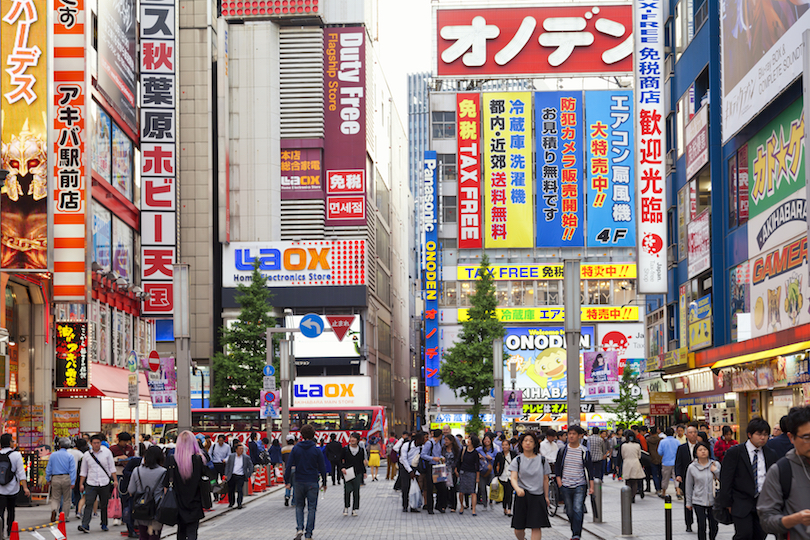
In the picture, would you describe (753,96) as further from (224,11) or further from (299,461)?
(224,11)

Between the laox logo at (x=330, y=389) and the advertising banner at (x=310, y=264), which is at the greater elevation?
the advertising banner at (x=310, y=264)

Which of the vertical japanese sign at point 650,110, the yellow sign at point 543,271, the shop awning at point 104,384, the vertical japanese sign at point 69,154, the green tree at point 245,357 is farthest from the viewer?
the yellow sign at point 543,271

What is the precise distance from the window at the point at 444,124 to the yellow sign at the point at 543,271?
8.73m

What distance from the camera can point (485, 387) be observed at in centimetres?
5897

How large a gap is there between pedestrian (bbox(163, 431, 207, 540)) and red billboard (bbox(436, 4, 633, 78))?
206ft

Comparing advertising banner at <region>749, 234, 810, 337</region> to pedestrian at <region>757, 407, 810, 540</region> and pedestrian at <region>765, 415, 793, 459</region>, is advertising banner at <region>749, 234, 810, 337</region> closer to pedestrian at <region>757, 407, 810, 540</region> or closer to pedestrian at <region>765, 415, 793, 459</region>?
pedestrian at <region>765, 415, 793, 459</region>

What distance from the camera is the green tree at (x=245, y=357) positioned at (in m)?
55.2

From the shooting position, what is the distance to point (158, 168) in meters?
53.9

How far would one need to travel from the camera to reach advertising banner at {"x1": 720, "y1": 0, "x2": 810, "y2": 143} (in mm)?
29062

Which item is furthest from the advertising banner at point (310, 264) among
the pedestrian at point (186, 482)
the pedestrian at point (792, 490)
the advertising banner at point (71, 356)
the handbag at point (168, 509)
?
the pedestrian at point (792, 490)

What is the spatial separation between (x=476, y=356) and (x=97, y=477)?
40.2 m

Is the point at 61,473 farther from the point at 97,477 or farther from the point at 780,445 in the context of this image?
the point at 780,445

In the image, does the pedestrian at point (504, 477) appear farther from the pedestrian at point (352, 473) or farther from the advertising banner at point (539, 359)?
the advertising banner at point (539, 359)

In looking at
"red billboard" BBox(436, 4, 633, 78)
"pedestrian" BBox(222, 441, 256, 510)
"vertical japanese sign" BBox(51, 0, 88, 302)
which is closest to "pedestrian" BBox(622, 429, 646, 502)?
"pedestrian" BBox(222, 441, 256, 510)
